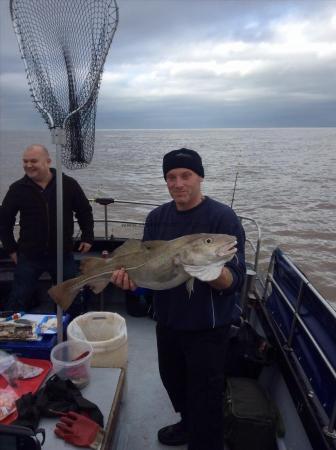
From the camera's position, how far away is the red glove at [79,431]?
7.87 feet

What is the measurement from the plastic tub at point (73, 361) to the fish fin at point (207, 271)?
1.22m

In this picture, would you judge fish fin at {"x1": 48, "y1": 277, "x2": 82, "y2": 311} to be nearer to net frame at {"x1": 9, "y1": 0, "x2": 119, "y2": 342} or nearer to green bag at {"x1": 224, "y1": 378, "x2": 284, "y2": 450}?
net frame at {"x1": 9, "y1": 0, "x2": 119, "y2": 342}

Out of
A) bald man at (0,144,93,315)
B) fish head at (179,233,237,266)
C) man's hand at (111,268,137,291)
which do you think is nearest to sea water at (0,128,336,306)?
bald man at (0,144,93,315)

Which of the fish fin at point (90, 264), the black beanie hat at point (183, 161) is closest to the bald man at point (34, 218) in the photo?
the fish fin at point (90, 264)

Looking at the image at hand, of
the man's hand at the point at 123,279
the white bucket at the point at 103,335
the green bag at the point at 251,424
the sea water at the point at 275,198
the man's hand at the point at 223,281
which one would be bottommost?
the sea water at the point at 275,198

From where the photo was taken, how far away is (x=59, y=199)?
3213 mm

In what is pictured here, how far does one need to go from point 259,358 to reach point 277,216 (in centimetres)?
1393

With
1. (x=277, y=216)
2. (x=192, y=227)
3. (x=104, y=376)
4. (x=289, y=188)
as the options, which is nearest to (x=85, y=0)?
(x=192, y=227)

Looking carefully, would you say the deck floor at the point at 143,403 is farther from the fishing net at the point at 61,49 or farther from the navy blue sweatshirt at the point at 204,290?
the fishing net at the point at 61,49

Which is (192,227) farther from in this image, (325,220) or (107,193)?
(107,193)

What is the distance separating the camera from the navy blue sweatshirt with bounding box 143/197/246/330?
9.00 feet

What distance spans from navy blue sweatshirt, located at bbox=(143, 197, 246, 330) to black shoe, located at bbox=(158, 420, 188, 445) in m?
1.24

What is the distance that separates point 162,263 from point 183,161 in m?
0.79

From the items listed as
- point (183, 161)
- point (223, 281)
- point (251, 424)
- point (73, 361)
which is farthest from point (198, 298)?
point (251, 424)
